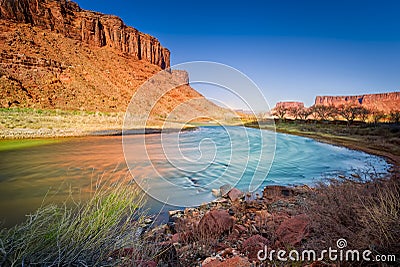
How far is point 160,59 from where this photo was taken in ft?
324

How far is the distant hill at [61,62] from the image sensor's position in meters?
35.7

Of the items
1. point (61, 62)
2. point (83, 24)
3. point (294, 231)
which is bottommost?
point (294, 231)

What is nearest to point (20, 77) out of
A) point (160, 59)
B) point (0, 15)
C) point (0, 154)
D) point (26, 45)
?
point (26, 45)

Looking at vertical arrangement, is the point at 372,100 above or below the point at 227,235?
above

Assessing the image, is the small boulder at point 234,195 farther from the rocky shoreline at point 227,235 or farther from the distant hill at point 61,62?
the distant hill at point 61,62

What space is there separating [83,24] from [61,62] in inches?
1107

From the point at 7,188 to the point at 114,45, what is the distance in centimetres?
7857

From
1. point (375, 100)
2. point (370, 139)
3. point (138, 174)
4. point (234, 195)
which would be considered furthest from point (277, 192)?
point (375, 100)

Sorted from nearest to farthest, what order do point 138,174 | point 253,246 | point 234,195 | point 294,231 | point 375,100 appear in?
point 253,246 < point 294,231 < point 234,195 < point 138,174 < point 375,100

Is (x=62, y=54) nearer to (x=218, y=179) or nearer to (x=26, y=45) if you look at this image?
(x=26, y=45)

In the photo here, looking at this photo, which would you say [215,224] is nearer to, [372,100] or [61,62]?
[61,62]

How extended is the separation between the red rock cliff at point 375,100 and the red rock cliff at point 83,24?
102 meters

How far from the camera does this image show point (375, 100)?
125312mm

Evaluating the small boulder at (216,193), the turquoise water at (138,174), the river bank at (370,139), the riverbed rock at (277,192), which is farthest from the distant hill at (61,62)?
the river bank at (370,139)
